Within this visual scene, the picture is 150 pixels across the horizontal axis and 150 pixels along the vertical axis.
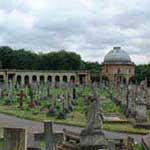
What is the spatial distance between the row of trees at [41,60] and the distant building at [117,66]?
33.1 feet

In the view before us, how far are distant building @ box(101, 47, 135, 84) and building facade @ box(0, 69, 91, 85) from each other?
22385 millimetres

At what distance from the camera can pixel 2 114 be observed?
33500 mm

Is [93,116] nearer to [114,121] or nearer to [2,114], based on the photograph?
[114,121]

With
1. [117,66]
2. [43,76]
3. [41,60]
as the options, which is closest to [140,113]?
[43,76]

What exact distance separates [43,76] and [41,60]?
1433 centimetres

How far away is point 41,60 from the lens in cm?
12506

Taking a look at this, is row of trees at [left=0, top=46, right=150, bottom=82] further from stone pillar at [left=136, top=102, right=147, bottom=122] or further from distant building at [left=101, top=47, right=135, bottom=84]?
stone pillar at [left=136, top=102, right=147, bottom=122]

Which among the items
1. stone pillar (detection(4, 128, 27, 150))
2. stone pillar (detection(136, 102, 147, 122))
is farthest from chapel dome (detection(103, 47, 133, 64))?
stone pillar (detection(4, 128, 27, 150))

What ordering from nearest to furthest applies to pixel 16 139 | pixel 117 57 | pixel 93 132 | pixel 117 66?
pixel 16 139
pixel 93 132
pixel 117 66
pixel 117 57

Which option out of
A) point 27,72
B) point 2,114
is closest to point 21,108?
point 2,114

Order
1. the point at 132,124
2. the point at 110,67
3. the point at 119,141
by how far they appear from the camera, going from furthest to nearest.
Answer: the point at 110,67 → the point at 132,124 → the point at 119,141

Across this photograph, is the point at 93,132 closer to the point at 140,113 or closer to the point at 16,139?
the point at 16,139

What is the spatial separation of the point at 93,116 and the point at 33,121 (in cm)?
1168

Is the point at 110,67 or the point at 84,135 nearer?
the point at 84,135
